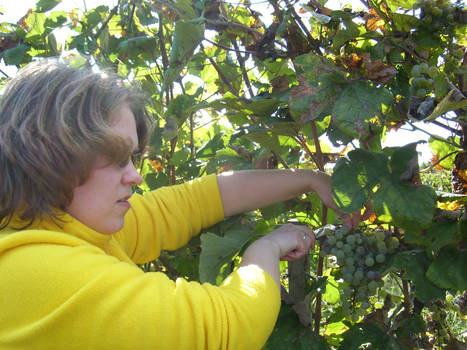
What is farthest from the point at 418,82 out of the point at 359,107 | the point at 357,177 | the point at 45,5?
the point at 45,5

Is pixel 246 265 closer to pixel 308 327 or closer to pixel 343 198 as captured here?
pixel 343 198

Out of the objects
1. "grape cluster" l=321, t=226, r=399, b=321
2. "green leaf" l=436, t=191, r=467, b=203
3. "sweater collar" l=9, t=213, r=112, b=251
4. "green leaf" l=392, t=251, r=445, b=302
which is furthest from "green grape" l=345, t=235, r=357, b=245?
"sweater collar" l=9, t=213, r=112, b=251

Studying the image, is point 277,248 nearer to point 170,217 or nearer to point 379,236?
point 379,236

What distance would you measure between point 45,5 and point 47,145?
1.23 metres

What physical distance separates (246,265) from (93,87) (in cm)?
59

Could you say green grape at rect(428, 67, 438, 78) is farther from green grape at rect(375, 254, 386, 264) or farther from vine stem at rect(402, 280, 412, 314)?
vine stem at rect(402, 280, 412, 314)

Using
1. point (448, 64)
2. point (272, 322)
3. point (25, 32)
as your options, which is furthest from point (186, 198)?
point (25, 32)

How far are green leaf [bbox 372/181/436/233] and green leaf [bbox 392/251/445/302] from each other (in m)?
0.10

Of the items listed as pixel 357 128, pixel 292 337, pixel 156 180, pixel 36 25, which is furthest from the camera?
pixel 36 25

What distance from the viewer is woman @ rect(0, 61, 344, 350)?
93 centimetres

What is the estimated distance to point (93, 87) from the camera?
1.21 metres

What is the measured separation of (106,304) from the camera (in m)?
0.93

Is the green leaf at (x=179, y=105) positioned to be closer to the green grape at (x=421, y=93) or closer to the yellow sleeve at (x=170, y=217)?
the yellow sleeve at (x=170, y=217)

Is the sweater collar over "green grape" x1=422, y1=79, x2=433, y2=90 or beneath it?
beneath
